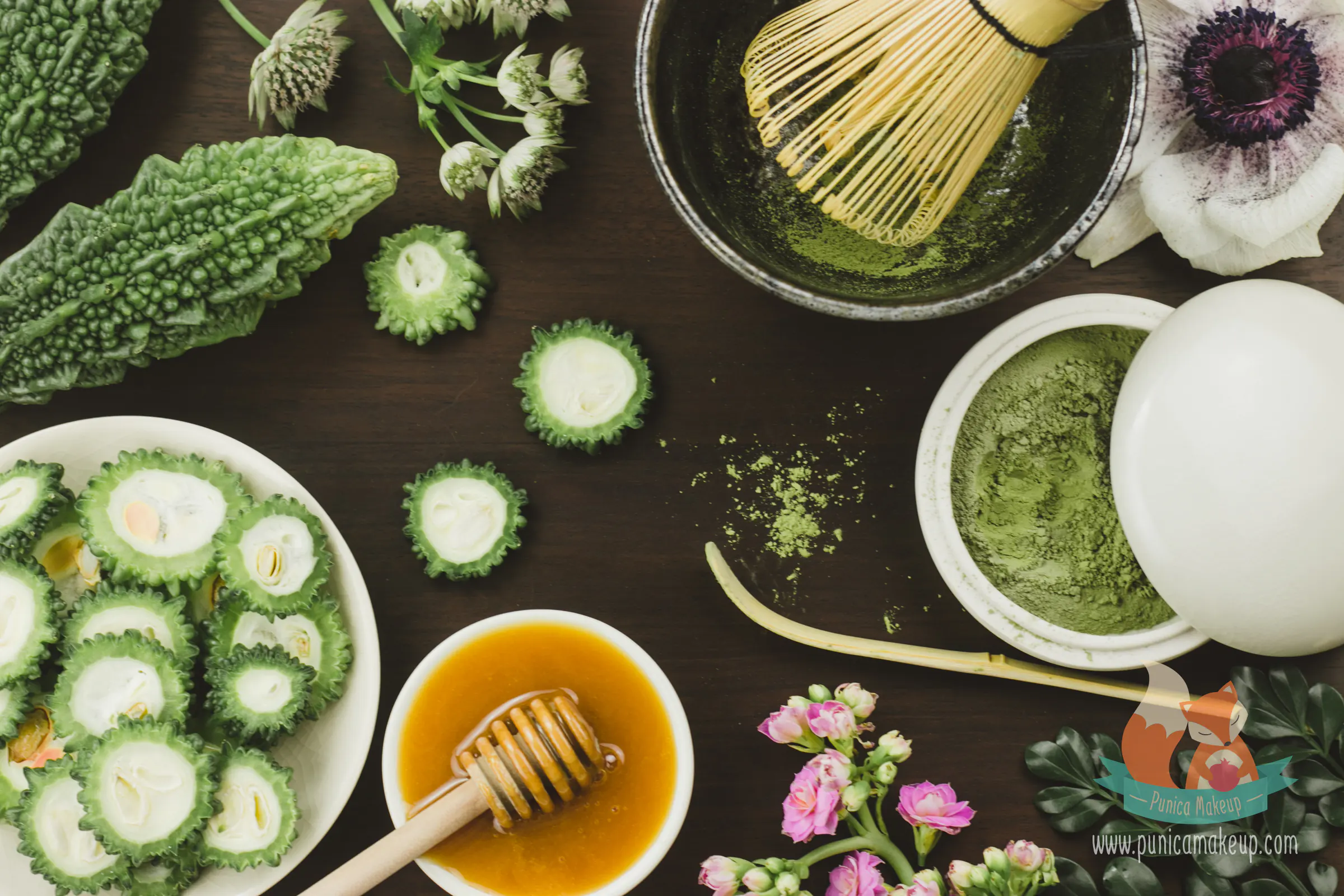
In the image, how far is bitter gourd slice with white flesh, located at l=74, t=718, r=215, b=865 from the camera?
908 mm

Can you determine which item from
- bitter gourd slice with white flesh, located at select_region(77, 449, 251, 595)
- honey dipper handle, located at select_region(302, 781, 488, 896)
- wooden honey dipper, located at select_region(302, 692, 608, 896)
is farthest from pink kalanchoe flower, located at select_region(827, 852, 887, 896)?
Result: bitter gourd slice with white flesh, located at select_region(77, 449, 251, 595)

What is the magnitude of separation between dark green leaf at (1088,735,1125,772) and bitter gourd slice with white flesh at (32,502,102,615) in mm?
1103

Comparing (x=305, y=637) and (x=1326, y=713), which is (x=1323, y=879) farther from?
(x=305, y=637)

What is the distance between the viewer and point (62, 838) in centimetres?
94

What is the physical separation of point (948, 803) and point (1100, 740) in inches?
8.3

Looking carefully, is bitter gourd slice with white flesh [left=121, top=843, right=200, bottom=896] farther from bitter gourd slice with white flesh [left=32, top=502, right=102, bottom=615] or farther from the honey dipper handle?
bitter gourd slice with white flesh [left=32, top=502, right=102, bottom=615]

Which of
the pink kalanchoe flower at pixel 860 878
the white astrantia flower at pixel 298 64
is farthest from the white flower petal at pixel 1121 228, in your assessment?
the white astrantia flower at pixel 298 64

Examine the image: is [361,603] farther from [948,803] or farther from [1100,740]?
[1100,740]

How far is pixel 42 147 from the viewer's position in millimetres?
980

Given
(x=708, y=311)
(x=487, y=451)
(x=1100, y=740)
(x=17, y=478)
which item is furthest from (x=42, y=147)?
(x=1100, y=740)

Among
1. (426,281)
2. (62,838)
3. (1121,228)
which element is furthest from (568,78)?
(62,838)

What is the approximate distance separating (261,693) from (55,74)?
660 mm

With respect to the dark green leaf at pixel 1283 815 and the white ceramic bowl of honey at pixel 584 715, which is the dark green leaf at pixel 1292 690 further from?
the white ceramic bowl of honey at pixel 584 715

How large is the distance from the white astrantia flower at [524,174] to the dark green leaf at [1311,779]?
3.42 ft
